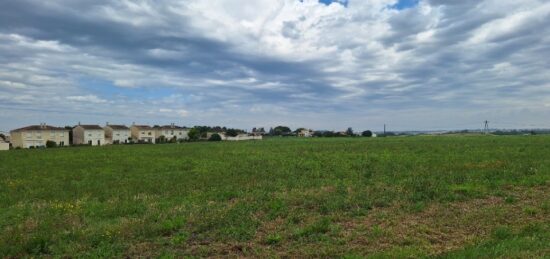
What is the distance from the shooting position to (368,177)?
17.8 metres

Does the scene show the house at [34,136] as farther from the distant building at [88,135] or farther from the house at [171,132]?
the house at [171,132]

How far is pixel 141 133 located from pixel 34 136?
134 feet

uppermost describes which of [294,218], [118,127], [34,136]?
[118,127]

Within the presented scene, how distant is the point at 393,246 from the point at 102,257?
535cm

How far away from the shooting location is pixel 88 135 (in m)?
132

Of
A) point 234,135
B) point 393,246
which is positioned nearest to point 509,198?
point 393,246

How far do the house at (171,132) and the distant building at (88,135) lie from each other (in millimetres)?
27991

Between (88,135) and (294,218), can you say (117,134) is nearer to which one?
(88,135)

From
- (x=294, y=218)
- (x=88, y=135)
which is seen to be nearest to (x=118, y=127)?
(x=88, y=135)

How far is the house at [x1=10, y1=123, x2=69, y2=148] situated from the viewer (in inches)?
4609

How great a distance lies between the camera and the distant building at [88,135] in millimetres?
130750

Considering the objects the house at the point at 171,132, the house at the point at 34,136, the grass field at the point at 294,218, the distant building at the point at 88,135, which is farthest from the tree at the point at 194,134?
the grass field at the point at 294,218

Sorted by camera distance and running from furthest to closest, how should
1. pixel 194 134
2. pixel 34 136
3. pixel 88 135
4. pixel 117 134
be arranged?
pixel 194 134 < pixel 117 134 < pixel 88 135 < pixel 34 136

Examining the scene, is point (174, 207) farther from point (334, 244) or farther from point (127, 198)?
point (334, 244)
